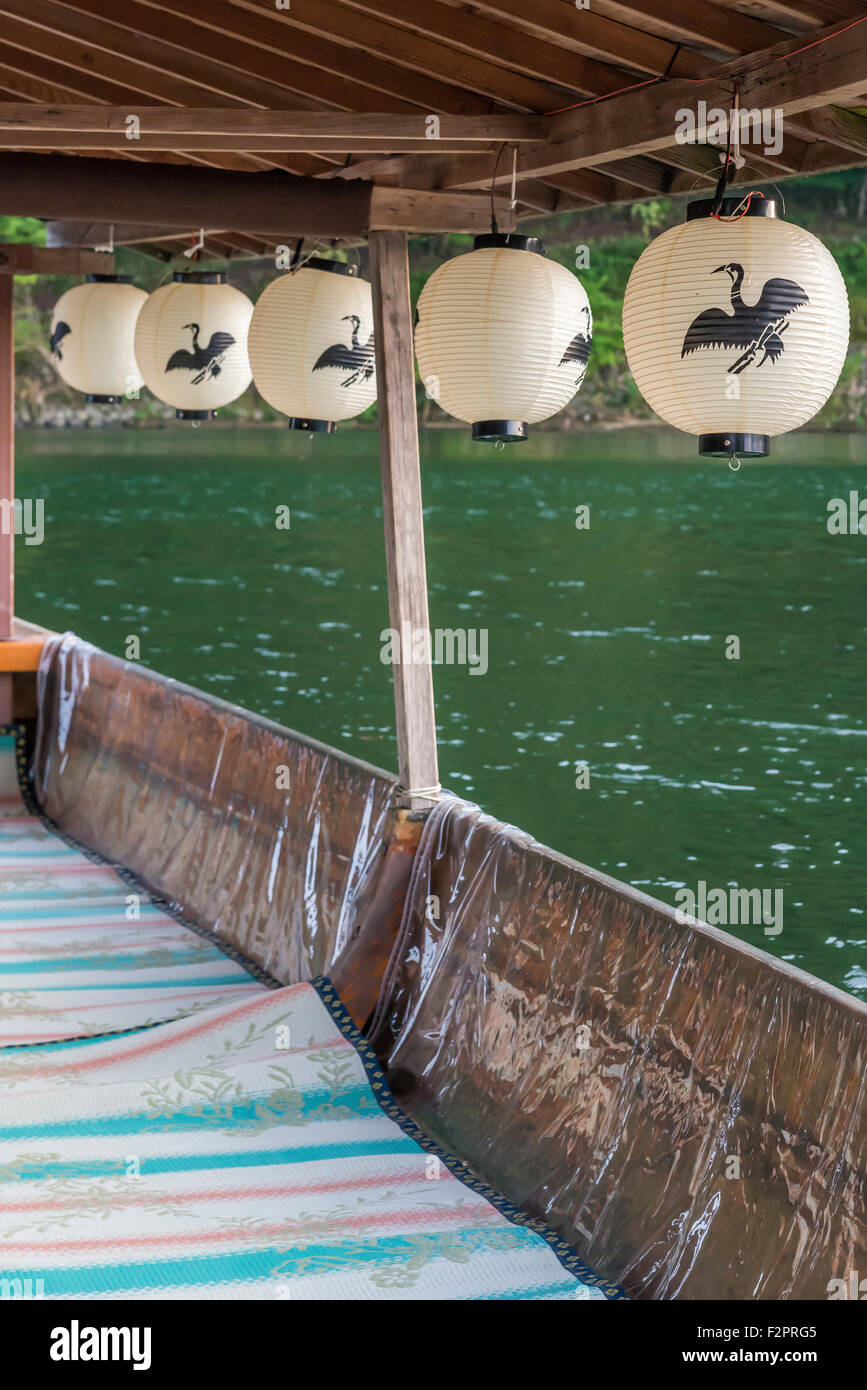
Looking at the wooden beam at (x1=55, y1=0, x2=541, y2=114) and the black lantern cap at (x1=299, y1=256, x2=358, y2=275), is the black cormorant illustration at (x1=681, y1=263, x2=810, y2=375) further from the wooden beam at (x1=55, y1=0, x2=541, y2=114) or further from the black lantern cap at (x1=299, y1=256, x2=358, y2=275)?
the black lantern cap at (x1=299, y1=256, x2=358, y2=275)

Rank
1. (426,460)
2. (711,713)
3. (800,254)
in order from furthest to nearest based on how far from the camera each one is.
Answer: (426,460) → (711,713) → (800,254)

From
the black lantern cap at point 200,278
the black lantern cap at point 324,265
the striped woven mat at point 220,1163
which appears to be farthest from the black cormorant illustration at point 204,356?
the striped woven mat at point 220,1163

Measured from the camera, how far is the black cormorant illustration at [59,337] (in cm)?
530

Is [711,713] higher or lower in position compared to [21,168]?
lower

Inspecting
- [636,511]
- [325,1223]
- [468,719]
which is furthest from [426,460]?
[325,1223]

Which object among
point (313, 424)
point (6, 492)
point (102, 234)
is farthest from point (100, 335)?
point (313, 424)

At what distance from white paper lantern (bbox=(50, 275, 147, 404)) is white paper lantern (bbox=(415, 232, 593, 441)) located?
2.38 m

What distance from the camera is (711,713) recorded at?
1076 centimetres

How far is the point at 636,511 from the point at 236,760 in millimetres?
17450

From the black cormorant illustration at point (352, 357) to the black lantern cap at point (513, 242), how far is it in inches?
27.9

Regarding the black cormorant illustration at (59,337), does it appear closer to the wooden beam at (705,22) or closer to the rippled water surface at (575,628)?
the wooden beam at (705,22)

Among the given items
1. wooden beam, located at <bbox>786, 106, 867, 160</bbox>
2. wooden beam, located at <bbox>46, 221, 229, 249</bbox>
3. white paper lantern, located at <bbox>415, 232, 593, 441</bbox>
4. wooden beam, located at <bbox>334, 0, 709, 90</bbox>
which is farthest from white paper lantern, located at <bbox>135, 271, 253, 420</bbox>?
wooden beam, located at <bbox>786, 106, 867, 160</bbox>

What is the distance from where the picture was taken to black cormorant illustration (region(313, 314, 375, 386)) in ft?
12.5
